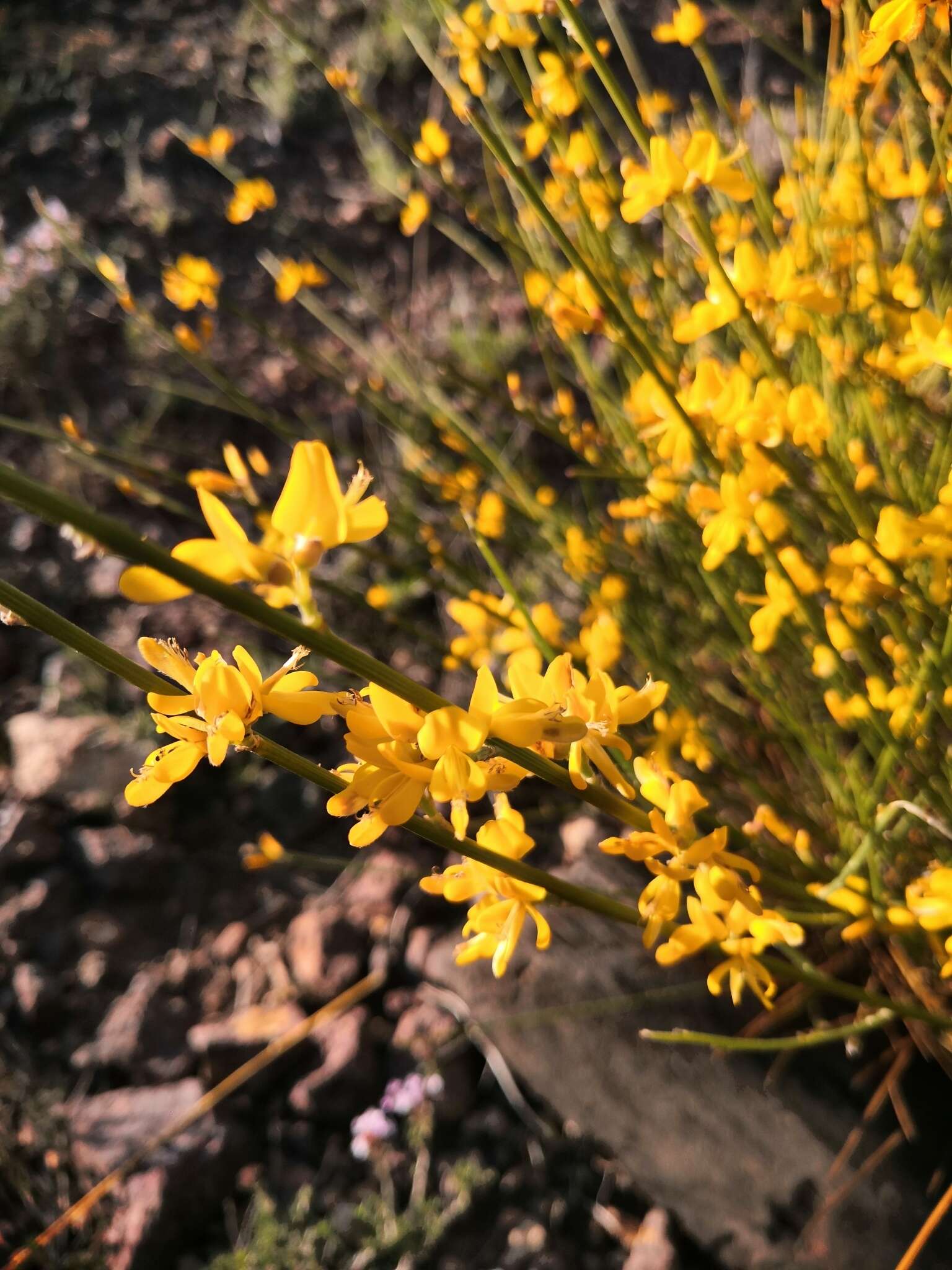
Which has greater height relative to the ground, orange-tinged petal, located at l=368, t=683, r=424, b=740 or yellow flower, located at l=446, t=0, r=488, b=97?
yellow flower, located at l=446, t=0, r=488, b=97

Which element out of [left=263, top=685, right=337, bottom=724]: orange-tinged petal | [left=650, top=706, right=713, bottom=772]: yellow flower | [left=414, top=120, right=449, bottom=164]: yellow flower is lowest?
[left=650, top=706, right=713, bottom=772]: yellow flower

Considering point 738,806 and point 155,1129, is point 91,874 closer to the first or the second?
point 155,1129

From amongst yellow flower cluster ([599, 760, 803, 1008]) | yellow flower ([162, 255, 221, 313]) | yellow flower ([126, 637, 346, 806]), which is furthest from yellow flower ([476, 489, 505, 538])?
yellow flower ([126, 637, 346, 806])

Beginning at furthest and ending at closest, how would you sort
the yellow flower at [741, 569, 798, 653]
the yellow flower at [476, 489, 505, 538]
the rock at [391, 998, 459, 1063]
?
the rock at [391, 998, 459, 1063] < the yellow flower at [476, 489, 505, 538] < the yellow flower at [741, 569, 798, 653]

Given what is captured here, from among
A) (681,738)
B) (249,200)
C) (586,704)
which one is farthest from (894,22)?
(249,200)

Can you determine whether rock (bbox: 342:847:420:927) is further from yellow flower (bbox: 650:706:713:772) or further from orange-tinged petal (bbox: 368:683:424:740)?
orange-tinged petal (bbox: 368:683:424:740)

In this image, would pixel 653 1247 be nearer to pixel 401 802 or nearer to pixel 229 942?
pixel 229 942

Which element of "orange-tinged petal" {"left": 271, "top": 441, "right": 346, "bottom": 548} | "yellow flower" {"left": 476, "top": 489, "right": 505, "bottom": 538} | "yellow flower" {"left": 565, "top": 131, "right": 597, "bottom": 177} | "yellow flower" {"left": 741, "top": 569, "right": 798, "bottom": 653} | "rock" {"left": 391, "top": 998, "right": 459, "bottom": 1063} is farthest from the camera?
"rock" {"left": 391, "top": 998, "right": 459, "bottom": 1063}

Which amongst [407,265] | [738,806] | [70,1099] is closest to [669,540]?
[738,806]
